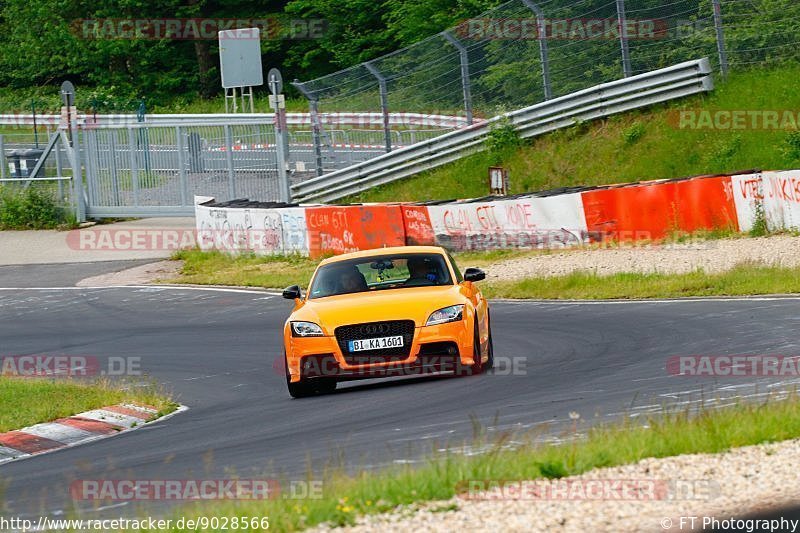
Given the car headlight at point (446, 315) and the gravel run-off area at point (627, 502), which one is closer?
the gravel run-off area at point (627, 502)

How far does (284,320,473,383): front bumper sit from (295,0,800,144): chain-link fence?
18.0m

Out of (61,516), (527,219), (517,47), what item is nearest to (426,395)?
(61,516)

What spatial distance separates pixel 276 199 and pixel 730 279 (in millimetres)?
18457

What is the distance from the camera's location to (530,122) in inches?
1302

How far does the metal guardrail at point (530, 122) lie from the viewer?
31047 mm

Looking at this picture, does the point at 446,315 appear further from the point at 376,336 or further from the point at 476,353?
the point at 376,336

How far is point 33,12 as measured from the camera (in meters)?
65.2

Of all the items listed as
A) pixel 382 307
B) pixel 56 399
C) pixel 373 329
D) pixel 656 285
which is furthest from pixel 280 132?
pixel 373 329

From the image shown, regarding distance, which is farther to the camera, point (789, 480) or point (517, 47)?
point (517, 47)

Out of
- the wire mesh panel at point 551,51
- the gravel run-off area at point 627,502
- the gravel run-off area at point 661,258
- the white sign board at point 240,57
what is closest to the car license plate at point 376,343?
the gravel run-off area at point 627,502

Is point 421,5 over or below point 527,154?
over

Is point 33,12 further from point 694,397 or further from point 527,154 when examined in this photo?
point 694,397

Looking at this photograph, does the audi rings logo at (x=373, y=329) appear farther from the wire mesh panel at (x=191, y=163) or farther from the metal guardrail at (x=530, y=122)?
the wire mesh panel at (x=191, y=163)

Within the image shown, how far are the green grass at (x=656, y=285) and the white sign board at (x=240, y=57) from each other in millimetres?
25504
